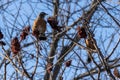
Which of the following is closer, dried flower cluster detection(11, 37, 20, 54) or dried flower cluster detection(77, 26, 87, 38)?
dried flower cluster detection(77, 26, 87, 38)

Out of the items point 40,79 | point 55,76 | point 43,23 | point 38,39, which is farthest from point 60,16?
point 40,79

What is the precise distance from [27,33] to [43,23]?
3.15 feet

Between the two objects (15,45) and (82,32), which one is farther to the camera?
(15,45)

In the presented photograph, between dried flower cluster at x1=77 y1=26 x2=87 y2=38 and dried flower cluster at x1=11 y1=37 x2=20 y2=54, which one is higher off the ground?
dried flower cluster at x1=11 y1=37 x2=20 y2=54

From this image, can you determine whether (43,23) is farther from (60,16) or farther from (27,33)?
(27,33)

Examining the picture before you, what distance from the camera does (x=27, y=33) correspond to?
278cm

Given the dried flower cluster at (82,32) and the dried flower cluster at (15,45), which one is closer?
the dried flower cluster at (82,32)

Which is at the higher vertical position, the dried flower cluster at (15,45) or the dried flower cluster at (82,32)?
the dried flower cluster at (15,45)

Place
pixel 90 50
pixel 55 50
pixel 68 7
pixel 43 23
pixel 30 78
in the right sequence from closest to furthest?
pixel 90 50, pixel 30 78, pixel 43 23, pixel 68 7, pixel 55 50

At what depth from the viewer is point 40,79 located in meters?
5.09

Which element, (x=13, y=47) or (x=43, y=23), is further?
(x=43, y=23)

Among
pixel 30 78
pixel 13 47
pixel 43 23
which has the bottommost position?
pixel 30 78

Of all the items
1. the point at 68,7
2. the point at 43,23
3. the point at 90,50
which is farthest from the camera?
the point at 68,7

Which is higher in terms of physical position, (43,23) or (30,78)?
(43,23)
